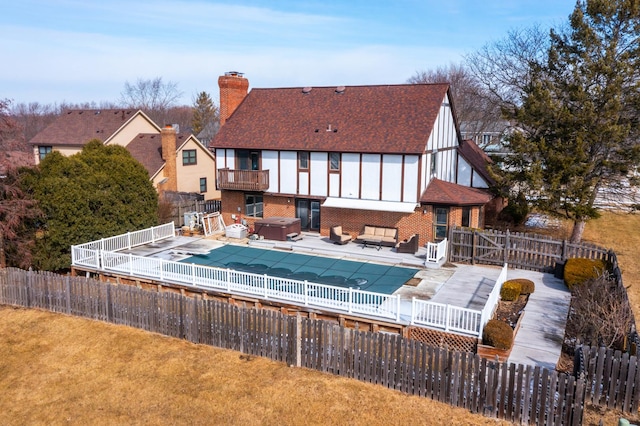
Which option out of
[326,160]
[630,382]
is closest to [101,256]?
[326,160]

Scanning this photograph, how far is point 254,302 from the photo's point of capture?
16.8m

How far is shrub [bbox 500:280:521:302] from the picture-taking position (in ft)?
57.4

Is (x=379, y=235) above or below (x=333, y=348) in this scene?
above

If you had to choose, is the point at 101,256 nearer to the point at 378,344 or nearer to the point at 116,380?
the point at 116,380

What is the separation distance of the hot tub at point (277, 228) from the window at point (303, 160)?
282cm

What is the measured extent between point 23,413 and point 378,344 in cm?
841

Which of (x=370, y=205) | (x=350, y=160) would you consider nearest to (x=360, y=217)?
(x=370, y=205)

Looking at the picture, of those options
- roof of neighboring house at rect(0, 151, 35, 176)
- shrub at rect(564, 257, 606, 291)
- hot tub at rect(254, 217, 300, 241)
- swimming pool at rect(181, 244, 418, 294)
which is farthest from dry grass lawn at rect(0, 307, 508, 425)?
hot tub at rect(254, 217, 300, 241)

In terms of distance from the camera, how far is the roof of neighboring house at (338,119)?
23.9 m

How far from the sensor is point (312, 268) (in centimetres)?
2017

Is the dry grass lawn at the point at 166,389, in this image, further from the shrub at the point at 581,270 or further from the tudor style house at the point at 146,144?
the tudor style house at the point at 146,144

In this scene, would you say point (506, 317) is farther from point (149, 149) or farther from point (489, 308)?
point (149, 149)

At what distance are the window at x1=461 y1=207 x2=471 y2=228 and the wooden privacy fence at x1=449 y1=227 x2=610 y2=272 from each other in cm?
163

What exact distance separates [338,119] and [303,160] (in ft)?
9.64
